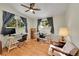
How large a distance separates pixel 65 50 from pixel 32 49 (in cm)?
47

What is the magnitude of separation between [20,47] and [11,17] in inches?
17.3

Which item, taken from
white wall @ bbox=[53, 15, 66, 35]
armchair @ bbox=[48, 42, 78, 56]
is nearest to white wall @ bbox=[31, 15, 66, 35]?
white wall @ bbox=[53, 15, 66, 35]

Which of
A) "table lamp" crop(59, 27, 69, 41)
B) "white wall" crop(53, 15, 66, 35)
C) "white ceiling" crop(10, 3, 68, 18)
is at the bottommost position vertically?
"table lamp" crop(59, 27, 69, 41)

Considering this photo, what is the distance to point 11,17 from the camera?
1853 millimetres

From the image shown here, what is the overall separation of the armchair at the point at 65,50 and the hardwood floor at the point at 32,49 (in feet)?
0.28

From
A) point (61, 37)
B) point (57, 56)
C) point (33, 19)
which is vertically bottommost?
point (57, 56)

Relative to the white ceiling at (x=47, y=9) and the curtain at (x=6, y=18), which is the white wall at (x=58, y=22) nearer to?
the white ceiling at (x=47, y=9)

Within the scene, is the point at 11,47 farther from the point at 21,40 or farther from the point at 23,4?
the point at 23,4

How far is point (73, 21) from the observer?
1.87 m

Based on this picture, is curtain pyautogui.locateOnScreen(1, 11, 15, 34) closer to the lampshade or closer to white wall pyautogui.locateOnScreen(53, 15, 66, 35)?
white wall pyautogui.locateOnScreen(53, 15, 66, 35)

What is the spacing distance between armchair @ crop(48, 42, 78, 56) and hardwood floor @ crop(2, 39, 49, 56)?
0.28 ft

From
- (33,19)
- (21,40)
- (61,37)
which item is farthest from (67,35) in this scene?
(21,40)

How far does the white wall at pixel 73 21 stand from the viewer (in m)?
1.86

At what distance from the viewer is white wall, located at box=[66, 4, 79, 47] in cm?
186
